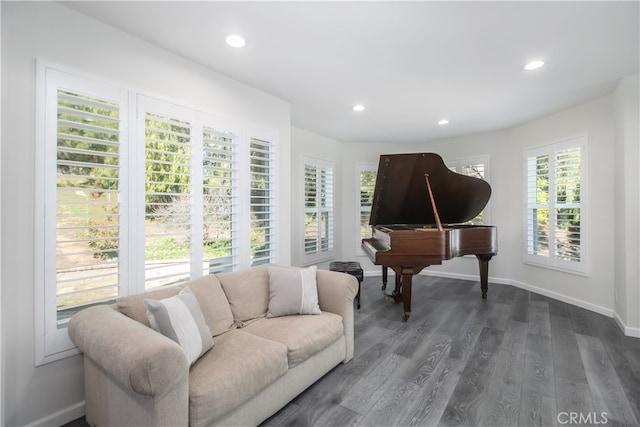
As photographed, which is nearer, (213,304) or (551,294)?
(213,304)

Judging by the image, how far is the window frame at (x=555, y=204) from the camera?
3719 mm

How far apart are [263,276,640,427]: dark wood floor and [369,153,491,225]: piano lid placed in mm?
1354

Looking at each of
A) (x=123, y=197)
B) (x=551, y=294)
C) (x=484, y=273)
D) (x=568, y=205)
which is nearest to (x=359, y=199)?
(x=484, y=273)

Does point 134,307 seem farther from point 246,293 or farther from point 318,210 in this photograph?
point 318,210

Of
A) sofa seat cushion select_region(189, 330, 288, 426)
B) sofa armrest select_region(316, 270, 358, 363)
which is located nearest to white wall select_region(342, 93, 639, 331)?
sofa armrest select_region(316, 270, 358, 363)

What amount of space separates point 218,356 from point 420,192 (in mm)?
3147

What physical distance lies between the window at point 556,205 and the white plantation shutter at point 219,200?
4.29 m

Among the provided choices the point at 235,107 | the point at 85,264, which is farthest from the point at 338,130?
the point at 85,264

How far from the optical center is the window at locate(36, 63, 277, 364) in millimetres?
1801

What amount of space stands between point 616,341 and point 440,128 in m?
3.37

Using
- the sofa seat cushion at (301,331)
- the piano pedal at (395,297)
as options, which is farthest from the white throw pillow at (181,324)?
the piano pedal at (395,297)

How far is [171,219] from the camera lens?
95.0 inches

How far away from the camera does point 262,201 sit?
3271 millimetres

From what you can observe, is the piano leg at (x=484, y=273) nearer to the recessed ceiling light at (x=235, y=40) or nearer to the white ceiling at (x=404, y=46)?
the white ceiling at (x=404, y=46)
